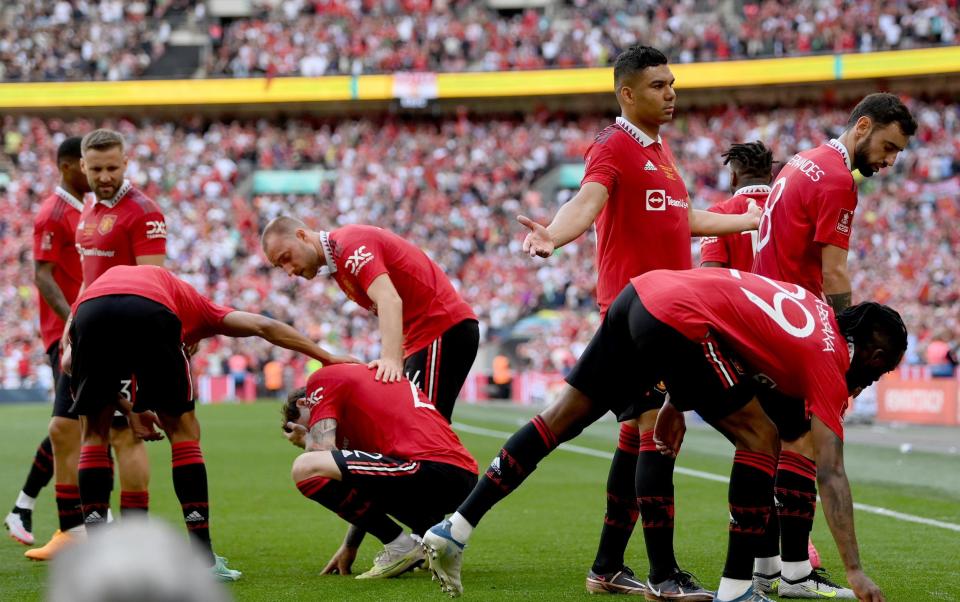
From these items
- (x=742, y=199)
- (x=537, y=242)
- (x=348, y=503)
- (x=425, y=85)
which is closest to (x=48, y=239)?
(x=348, y=503)

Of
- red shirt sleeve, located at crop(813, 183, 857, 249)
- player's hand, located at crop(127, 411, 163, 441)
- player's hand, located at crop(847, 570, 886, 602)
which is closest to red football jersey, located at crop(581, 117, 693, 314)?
red shirt sleeve, located at crop(813, 183, 857, 249)

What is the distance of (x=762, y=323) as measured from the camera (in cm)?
493

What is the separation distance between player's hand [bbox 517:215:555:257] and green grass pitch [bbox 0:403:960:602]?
5.21ft

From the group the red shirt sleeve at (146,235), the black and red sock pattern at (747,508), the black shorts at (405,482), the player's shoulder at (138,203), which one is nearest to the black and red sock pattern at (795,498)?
the black and red sock pattern at (747,508)

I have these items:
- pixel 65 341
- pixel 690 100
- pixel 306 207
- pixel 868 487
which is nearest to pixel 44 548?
pixel 65 341

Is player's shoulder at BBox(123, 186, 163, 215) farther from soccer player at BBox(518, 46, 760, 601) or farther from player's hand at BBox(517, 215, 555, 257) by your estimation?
player's hand at BBox(517, 215, 555, 257)

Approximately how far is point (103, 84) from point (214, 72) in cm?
383

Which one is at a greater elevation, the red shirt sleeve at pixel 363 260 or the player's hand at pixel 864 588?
the red shirt sleeve at pixel 363 260

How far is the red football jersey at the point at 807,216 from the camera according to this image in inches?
232

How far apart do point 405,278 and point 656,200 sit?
60.9 inches

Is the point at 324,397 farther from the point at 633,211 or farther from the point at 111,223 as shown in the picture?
the point at 111,223

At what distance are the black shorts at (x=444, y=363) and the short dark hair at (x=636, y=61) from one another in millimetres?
1707

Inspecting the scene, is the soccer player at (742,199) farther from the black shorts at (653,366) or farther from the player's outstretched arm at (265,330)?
the player's outstretched arm at (265,330)

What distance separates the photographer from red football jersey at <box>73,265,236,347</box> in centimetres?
600
